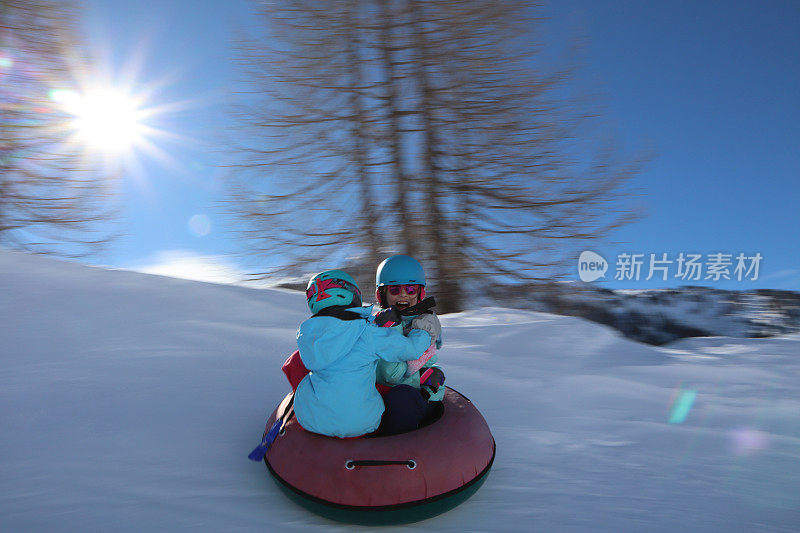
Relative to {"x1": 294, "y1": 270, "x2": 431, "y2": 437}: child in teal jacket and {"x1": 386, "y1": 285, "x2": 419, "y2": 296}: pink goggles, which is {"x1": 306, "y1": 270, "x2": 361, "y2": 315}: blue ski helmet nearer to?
{"x1": 294, "y1": 270, "x2": 431, "y2": 437}: child in teal jacket

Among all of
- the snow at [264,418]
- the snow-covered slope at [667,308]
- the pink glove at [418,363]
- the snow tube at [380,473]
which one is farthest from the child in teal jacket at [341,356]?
the snow-covered slope at [667,308]

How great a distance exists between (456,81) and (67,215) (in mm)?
9388

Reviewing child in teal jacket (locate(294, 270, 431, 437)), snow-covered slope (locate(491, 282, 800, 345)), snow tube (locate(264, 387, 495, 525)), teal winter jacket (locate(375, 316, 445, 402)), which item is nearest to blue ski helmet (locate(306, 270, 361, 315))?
child in teal jacket (locate(294, 270, 431, 437))

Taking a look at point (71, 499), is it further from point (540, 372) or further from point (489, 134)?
point (489, 134)

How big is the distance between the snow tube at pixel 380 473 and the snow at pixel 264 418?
0.16m

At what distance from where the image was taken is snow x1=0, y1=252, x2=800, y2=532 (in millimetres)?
2262

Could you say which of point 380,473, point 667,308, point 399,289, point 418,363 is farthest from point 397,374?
point 667,308

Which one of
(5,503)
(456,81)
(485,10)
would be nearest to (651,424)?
(5,503)

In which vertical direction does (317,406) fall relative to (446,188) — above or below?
below

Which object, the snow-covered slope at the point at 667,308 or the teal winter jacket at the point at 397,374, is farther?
the snow-covered slope at the point at 667,308

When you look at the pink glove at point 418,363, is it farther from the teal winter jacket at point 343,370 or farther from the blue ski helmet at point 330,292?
the blue ski helmet at point 330,292

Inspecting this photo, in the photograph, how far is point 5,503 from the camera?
7.06 ft

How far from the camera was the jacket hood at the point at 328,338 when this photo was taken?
6.94 feet

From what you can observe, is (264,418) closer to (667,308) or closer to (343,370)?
(343,370)
